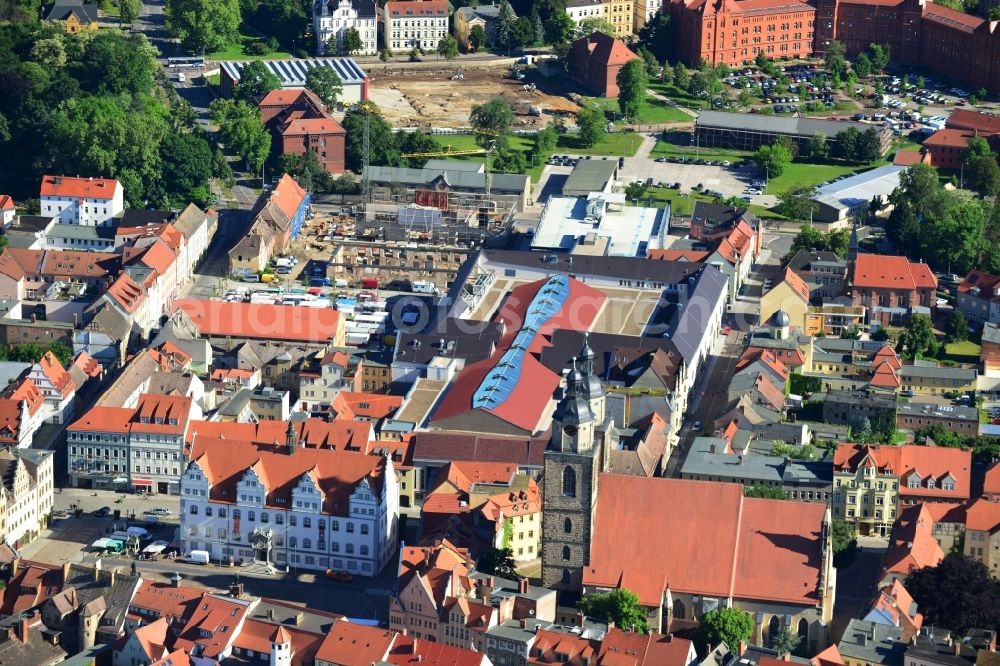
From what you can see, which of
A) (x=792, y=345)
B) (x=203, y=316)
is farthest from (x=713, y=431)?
(x=203, y=316)

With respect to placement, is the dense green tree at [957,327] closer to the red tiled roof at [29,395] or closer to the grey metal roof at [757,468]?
the grey metal roof at [757,468]

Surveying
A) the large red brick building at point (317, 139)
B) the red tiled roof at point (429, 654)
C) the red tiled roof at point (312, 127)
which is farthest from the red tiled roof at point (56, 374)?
the red tiled roof at point (312, 127)

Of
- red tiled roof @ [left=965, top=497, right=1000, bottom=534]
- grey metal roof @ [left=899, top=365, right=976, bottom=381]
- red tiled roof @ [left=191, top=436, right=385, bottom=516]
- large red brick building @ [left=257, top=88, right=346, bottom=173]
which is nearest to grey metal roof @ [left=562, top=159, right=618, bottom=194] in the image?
large red brick building @ [left=257, top=88, right=346, bottom=173]

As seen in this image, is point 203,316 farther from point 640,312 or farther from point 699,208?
point 699,208

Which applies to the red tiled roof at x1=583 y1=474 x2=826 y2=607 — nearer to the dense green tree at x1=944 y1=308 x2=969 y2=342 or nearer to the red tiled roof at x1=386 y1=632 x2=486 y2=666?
the red tiled roof at x1=386 y1=632 x2=486 y2=666

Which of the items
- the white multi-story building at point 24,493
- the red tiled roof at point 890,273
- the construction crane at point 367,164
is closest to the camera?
the white multi-story building at point 24,493

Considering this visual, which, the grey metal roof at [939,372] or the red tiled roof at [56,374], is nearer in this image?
the red tiled roof at [56,374]

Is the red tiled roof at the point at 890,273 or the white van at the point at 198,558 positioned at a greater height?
the red tiled roof at the point at 890,273
